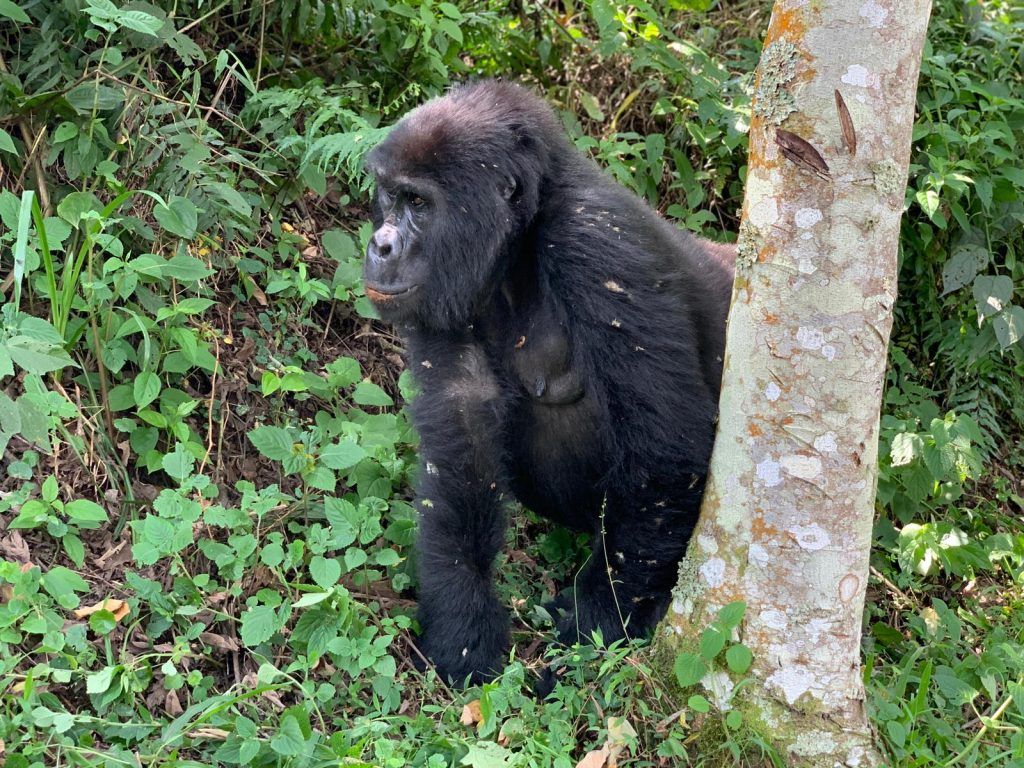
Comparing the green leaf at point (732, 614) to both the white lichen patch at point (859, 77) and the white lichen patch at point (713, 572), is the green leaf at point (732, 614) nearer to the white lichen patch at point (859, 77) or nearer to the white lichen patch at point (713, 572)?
the white lichen patch at point (713, 572)

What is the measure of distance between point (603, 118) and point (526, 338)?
246 cm

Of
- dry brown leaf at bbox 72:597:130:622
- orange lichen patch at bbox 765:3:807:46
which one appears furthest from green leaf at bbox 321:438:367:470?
orange lichen patch at bbox 765:3:807:46

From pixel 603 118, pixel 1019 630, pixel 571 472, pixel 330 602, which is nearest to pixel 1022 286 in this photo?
pixel 1019 630

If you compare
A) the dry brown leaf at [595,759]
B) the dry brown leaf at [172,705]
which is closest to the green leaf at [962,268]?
the dry brown leaf at [595,759]

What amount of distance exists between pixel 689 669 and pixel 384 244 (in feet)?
5.99

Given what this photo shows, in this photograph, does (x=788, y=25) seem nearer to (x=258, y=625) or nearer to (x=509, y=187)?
(x=509, y=187)

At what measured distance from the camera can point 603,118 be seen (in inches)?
241

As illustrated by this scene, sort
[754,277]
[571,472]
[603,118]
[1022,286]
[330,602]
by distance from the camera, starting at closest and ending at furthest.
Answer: [754,277], [330,602], [571,472], [1022,286], [603,118]

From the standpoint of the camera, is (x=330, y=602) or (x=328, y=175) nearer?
(x=330, y=602)

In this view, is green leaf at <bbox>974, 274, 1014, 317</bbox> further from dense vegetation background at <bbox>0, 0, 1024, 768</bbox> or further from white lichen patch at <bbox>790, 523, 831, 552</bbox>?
white lichen patch at <bbox>790, 523, 831, 552</bbox>

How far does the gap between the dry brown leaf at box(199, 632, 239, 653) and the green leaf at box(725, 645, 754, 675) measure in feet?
5.15

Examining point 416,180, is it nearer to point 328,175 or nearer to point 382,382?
point 382,382

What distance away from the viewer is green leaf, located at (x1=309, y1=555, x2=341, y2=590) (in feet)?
11.3

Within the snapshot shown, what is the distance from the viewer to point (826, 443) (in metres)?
3.05
